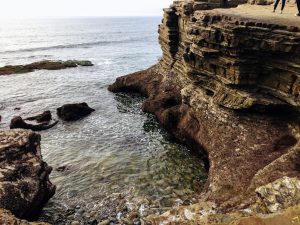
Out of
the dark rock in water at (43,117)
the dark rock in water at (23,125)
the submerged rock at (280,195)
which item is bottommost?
the dark rock in water at (43,117)

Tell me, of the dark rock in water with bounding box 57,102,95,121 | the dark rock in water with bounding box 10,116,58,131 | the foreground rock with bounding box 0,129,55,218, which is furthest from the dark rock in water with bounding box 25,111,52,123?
the foreground rock with bounding box 0,129,55,218

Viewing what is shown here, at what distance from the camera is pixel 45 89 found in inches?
2270

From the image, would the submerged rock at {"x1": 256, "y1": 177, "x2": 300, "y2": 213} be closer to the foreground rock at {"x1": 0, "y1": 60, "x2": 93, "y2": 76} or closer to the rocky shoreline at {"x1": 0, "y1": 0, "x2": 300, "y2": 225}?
the rocky shoreline at {"x1": 0, "y1": 0, "x2": 300, "y2": 225}

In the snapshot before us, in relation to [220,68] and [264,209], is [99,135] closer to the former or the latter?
[220,68]

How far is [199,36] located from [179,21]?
1632 centimetres

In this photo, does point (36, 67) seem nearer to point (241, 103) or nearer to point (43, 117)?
point (43, 117)

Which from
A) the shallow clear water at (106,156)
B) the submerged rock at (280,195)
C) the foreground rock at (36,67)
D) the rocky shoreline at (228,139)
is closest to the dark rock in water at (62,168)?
the shallow clear water at (106,156)

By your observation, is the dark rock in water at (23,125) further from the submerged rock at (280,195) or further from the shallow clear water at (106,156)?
the submerged rock at (280,195)

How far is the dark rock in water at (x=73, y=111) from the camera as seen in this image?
41094 millimetres

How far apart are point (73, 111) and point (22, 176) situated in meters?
21.6

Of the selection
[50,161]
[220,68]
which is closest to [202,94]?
[220,68]

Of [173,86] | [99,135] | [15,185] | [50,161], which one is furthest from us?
[173,86]

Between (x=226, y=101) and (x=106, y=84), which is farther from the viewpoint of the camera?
(x=106, y=84)

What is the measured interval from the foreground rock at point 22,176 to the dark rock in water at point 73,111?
1691 cm
